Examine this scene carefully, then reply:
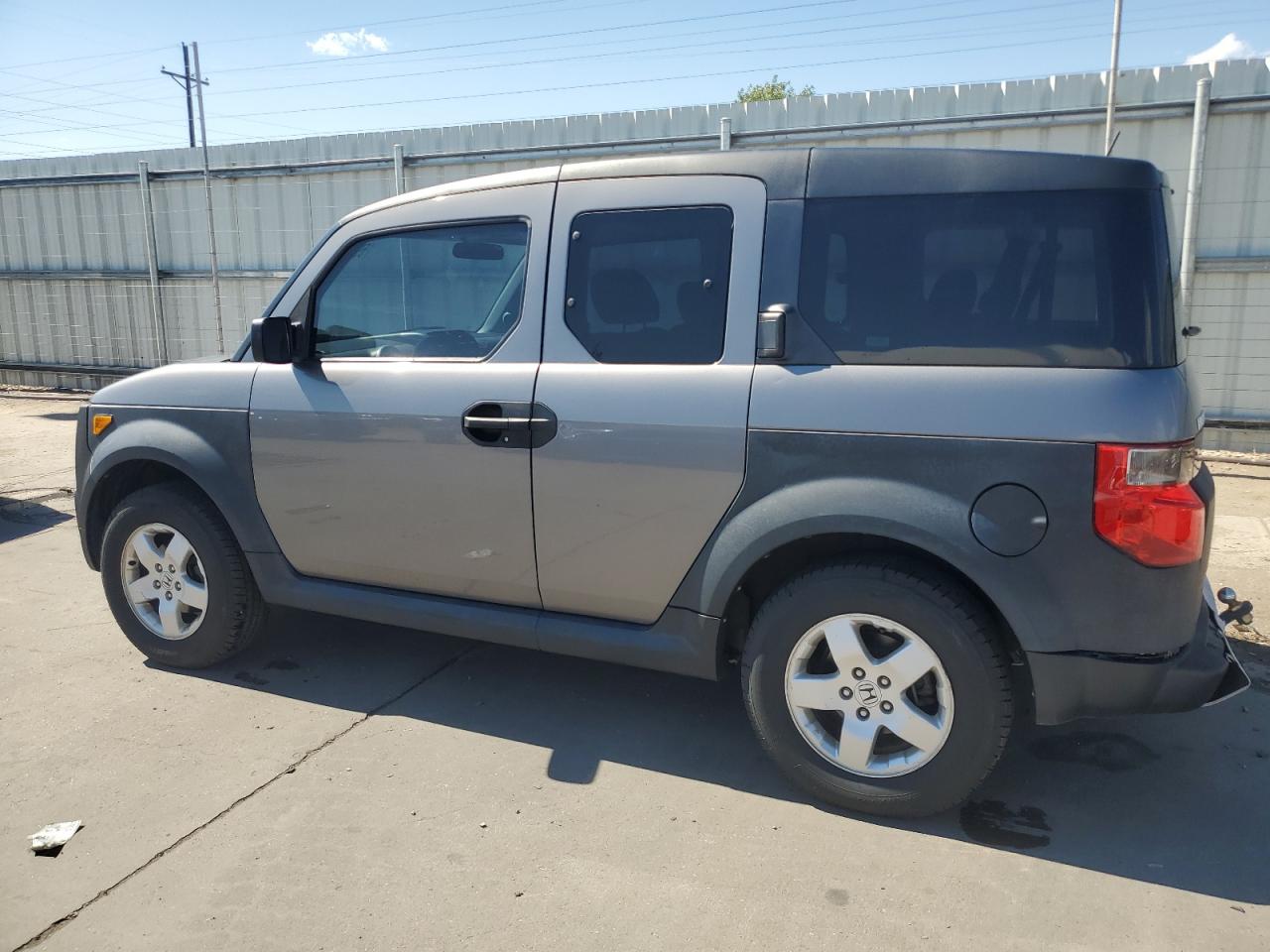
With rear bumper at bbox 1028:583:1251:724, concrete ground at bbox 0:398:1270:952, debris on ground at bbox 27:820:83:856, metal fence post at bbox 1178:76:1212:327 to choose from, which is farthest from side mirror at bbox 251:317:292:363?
metal fence post at bbox 1178:76:1212:327

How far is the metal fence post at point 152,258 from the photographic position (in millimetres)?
12492

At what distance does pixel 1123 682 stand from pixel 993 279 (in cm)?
121

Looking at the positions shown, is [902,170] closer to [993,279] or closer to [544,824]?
[993,279]

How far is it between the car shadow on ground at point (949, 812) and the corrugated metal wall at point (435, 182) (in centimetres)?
608

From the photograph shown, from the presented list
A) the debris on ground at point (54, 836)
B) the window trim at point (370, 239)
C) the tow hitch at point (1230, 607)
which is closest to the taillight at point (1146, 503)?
the tow hitch at point (1230, 607)

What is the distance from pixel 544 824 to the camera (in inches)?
117

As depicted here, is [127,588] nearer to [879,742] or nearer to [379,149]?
[879,742]

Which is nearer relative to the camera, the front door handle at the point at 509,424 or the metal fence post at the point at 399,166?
the front door handle at the point at 509,424

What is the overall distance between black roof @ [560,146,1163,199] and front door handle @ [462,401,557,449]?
2.95 ft

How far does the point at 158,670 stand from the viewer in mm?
4191

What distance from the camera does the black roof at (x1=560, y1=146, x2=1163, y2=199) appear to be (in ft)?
8.78

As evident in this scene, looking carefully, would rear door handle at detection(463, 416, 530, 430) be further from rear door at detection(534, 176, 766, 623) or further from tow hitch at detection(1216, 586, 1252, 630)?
tow hitch at detection(1216, 586, 1252, 630)

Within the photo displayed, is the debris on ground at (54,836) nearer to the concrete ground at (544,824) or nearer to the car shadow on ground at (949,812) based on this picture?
the concrete ground at (544,824)

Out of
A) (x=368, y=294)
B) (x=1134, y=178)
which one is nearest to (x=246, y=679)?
(x=368, y=294)
